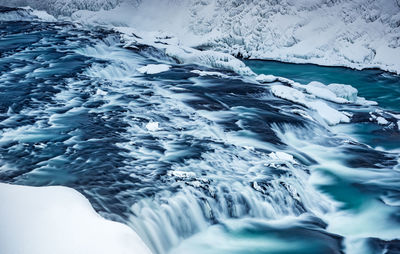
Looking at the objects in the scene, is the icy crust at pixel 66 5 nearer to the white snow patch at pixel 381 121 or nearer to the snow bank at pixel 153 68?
the snow bank at pixel 153 68

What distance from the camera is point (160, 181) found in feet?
11.6

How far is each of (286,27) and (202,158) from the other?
7.33 metres

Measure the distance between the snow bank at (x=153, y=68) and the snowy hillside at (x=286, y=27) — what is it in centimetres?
354

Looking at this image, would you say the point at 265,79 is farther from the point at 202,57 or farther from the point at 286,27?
the point at 286,27

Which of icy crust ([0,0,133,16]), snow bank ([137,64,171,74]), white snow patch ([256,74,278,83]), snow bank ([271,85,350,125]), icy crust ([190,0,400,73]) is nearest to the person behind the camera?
snow bank ([271,85,350,125])

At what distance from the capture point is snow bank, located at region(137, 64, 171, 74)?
7304 millimetres

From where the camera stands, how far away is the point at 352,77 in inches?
349

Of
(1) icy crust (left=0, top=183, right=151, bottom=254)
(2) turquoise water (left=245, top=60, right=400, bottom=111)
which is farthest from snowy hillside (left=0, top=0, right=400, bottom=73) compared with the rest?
(1) icy crust (left=0, top=183, right=151, bottom=254)

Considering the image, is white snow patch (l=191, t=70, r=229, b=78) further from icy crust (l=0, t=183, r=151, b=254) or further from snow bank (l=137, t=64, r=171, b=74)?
icy crust (l=0, t=183, r=151, b=254)

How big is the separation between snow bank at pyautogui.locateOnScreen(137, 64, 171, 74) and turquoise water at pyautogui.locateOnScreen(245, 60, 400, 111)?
8.94 ft

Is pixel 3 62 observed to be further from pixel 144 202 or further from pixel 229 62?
pixel 144 202

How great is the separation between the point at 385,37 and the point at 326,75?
5.33ft

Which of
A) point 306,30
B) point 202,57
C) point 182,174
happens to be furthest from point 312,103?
point 306,30

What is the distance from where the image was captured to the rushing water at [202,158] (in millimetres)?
3234
